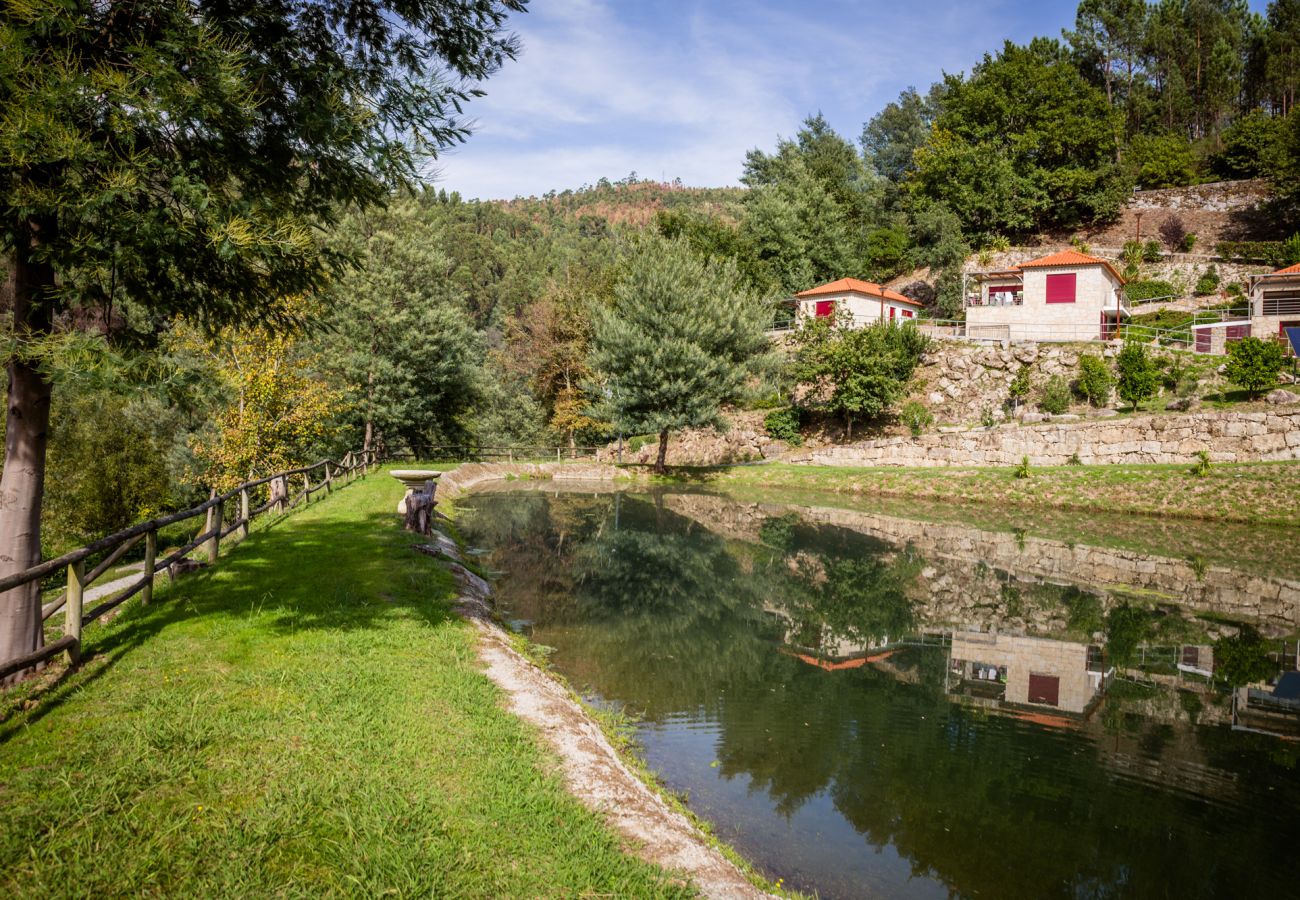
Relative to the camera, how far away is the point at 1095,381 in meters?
36.5

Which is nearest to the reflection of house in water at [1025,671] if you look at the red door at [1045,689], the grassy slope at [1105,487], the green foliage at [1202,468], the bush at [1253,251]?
the red door at [1045,689]

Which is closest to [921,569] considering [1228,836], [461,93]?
[1228,836]

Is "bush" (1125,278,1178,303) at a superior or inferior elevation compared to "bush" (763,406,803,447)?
superior

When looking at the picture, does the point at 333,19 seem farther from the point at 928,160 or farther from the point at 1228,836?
the point at 928,160

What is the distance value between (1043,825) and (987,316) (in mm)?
43846

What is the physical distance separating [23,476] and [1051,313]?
158 ft

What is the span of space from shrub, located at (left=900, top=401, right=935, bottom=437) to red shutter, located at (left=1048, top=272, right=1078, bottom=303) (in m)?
11.1

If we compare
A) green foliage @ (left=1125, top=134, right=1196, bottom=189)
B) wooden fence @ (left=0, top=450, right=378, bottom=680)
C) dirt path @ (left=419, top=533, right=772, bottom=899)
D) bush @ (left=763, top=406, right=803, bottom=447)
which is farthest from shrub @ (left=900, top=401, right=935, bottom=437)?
green foliage @ (left=1125, top=134, right=1196, bottom=189)

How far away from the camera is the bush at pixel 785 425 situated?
4319cm

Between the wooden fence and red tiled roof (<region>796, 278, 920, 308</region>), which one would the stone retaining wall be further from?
the wooden fence

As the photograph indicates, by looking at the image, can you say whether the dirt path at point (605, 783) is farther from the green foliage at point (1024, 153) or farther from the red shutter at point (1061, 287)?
the green foliage at point (1024, 153)

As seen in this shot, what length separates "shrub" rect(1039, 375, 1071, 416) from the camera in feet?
119

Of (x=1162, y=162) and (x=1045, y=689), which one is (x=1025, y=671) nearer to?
(x=1045, y=689)

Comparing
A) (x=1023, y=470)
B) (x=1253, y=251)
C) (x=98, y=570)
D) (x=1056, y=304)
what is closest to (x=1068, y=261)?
(x=1056, y=304)
